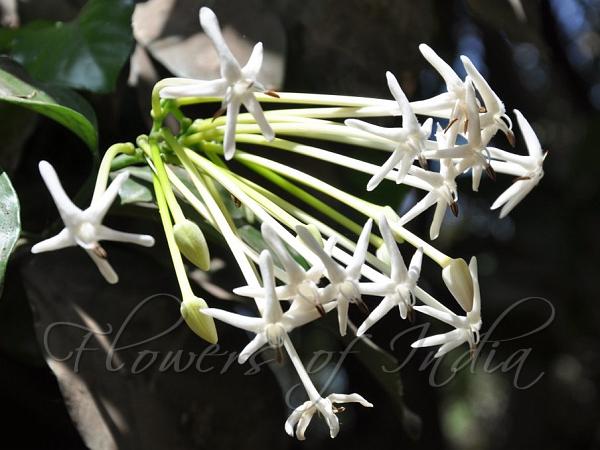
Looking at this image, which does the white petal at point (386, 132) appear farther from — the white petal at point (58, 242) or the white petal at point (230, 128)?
the white petal at point (58, 242)

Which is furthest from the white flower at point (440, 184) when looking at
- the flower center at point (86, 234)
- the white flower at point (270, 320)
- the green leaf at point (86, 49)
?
the green leaf at point (86, 49)

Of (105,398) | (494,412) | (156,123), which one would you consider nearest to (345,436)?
(105,398)

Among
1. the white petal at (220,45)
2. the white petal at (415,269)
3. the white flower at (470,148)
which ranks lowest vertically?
the white petal at (415,269)

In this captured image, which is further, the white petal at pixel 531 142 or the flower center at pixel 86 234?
the white petal at pixel 531 142

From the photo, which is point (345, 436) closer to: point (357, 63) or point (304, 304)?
point (357, 63)

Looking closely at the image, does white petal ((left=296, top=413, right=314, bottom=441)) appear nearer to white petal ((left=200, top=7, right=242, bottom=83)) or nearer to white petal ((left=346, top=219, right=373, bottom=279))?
white petal ((left=346, top=219, right=373, bottom=279))

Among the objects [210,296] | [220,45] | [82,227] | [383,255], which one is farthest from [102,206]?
[210,296]
